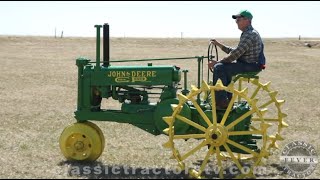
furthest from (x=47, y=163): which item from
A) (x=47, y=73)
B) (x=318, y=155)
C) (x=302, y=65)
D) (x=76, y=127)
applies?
(x=302, y=65)

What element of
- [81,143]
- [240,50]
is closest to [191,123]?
[240,50]

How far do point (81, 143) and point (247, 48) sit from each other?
304 centimetres

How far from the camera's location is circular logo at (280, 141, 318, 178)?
771 centimetres

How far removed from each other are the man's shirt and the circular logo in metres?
1.76

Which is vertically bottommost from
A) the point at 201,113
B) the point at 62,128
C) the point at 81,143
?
the point at 62,128

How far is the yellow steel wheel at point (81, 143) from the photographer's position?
8.16 meters

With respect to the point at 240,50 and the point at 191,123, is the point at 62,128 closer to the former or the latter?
the point at 191,123

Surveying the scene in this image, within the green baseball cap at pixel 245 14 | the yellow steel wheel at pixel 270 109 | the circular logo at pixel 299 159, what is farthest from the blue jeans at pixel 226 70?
the circular logo at pixel 299 159

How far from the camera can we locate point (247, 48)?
7750 millimetres

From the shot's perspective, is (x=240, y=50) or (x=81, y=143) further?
(x=81, y=143)

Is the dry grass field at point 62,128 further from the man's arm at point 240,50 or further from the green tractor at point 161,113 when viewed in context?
the man's arm at point 240,50

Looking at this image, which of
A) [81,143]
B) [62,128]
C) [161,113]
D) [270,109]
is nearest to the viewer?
[161,113]

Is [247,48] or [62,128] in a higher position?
[247,48]

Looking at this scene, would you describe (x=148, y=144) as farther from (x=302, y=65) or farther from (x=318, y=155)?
(x=302, y=65)
